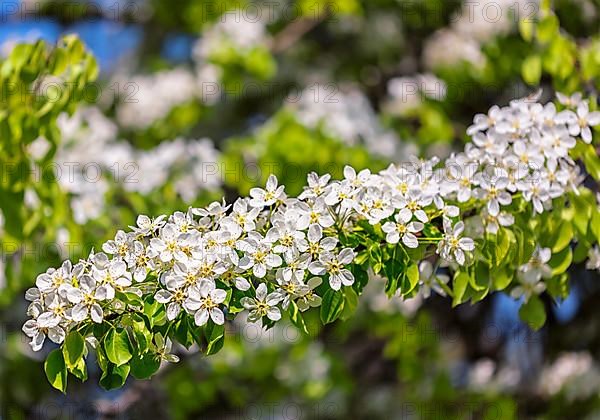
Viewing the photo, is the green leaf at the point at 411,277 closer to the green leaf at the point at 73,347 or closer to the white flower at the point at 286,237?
the white flower at the point at 286,237

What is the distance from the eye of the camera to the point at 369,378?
4352 millimetres

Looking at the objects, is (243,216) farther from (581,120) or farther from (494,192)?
(581,120)

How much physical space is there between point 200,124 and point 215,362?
1.47 metres

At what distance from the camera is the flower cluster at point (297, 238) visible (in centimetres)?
141

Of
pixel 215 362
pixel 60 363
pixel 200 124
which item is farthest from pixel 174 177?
pixel 60 363

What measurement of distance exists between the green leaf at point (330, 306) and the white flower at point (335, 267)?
2 cm

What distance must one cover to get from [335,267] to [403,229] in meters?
0.15

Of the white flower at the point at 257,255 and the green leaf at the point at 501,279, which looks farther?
the green leaf at the point at 501,279

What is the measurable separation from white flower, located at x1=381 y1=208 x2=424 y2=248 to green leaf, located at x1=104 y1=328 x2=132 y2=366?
476 mm

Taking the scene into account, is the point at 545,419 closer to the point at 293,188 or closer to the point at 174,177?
the point at 293,188

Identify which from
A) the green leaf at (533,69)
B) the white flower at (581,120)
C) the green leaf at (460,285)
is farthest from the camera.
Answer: the green leaf at (533,69)

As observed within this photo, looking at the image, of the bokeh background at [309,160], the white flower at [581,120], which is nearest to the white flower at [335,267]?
the white flower at [581,120]

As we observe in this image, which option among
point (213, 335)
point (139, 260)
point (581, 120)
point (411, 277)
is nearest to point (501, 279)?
point (411, 277)

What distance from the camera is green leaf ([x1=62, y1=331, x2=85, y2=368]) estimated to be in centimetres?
140
